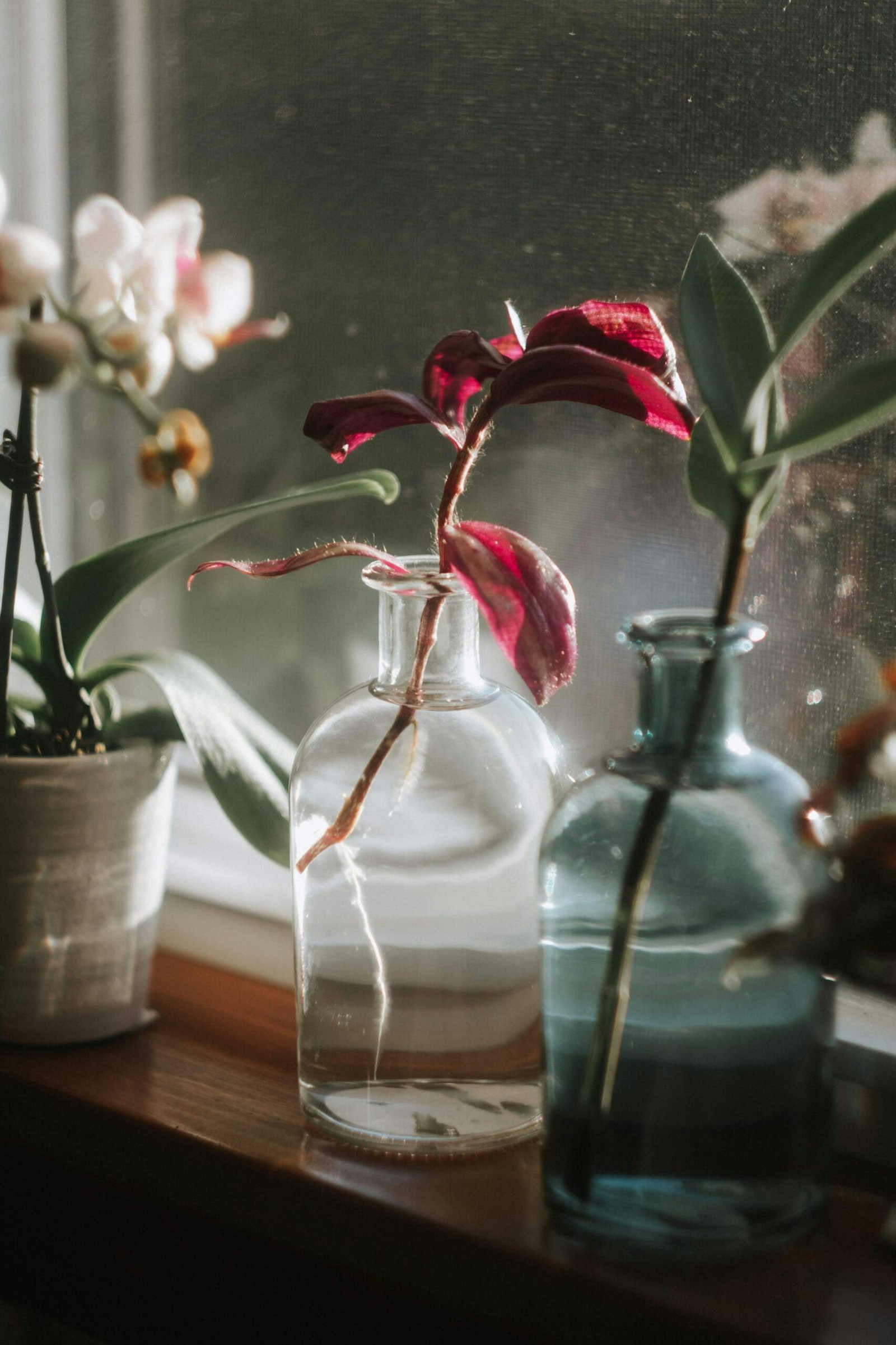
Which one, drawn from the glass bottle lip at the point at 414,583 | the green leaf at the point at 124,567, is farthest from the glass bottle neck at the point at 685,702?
the green leaf at the point at 124,567

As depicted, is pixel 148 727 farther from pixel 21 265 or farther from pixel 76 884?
pixel 21 265

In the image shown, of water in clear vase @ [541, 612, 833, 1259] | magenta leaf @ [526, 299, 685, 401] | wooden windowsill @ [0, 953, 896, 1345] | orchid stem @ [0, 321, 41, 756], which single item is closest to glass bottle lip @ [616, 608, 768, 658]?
water in clear vase @ [541, 612, 833, 1259]

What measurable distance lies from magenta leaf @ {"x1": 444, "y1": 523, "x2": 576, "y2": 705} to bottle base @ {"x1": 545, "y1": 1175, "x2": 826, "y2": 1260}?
0.18 meters

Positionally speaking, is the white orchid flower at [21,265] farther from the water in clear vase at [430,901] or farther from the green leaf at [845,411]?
the green leaf at [845,411]

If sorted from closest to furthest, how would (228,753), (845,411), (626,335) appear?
(845,411) → (626,335) → (228,753)

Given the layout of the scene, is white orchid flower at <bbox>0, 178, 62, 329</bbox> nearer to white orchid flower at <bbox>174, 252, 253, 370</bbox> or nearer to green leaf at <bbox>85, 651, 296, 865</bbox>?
white orchid flower at <bbox>174, 252, 253, 370</bbox>

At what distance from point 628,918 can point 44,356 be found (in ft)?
1.06

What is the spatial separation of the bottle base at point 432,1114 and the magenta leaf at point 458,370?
Answer: 29 centimetres

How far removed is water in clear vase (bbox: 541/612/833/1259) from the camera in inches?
17.9

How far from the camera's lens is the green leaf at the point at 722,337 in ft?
1.47

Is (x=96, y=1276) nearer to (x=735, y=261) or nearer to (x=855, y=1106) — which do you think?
(x=855, y=1106)

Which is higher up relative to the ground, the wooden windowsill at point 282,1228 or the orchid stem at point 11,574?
Answer: the orchid stem at point 11,574

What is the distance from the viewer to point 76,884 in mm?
646

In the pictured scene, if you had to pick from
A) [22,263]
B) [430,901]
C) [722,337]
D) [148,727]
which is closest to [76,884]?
[148,727]
